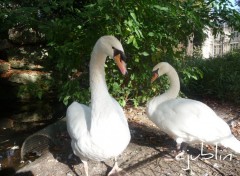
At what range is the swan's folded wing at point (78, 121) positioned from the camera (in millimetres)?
3170

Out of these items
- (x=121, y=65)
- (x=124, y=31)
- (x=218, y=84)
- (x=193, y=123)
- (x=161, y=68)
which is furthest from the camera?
(x=218, y=84)

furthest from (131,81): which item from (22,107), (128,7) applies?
(22,107)

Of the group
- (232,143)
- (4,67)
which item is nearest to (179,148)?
(232,143)

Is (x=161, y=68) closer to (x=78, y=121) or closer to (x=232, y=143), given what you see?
(x=232, y=143)

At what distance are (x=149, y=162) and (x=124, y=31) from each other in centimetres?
169

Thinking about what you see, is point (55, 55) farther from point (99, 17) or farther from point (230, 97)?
point (230, 97)

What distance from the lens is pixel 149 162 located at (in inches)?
152

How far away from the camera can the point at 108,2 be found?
3725mm

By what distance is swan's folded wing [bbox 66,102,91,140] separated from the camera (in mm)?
3170

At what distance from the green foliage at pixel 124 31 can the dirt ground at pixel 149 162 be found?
1112mm

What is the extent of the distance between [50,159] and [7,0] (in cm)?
276

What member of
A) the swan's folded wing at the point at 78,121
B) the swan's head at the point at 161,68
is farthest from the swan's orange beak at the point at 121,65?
the swan's head at the point at 161,68

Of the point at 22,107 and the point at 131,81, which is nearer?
the point at 131,81

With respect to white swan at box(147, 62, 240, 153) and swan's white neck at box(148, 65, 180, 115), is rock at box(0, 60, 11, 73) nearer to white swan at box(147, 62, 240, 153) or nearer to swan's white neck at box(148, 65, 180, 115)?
swan's white neck at box(148, 65, 180, 115)
